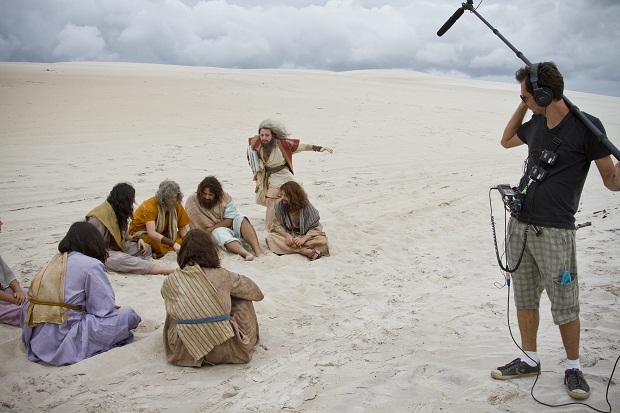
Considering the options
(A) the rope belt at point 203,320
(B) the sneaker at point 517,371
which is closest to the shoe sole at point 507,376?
(B) the sneaker at point 517,371

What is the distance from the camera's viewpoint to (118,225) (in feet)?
19.0

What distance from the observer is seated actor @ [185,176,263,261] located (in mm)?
6496

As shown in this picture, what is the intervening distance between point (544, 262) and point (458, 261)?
3092 mm

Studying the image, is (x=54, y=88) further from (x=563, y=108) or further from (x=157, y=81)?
(x=563, y=108)

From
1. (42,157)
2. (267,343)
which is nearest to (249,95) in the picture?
(42,157)

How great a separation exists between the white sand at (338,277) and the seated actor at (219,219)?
314 millimetres

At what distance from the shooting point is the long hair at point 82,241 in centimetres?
400

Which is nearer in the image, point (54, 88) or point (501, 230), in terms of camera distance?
point (501, 230)

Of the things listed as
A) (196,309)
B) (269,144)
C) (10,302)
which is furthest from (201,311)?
(269,144)

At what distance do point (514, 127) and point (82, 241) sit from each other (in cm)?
314

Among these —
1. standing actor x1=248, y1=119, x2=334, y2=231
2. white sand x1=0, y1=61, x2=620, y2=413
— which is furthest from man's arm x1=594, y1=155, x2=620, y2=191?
standing actor x1=248, y1=119, x2=334, y2=231

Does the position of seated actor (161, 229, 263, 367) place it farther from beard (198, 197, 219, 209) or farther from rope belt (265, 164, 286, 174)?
rope belt (265, 164, 286, 174)

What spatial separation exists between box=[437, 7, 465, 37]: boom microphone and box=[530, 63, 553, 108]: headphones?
5.11 feet

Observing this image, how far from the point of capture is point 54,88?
20.3m
